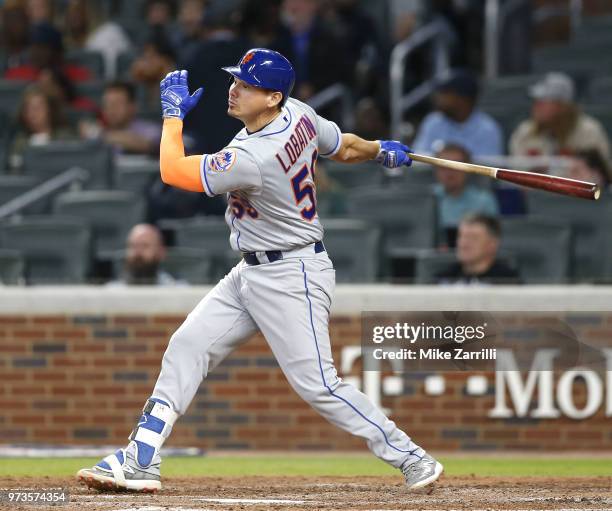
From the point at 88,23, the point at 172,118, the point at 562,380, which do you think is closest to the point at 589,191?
the point at 172,118

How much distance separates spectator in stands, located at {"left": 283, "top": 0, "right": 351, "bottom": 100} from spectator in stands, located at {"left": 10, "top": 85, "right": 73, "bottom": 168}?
196 cm

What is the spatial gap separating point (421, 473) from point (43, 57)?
8.06m

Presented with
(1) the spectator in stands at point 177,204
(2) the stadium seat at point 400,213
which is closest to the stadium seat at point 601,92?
(2) the stadium seat at point 400,213

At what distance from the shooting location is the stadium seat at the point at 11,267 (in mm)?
9398

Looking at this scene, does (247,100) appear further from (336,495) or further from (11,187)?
(11,187)

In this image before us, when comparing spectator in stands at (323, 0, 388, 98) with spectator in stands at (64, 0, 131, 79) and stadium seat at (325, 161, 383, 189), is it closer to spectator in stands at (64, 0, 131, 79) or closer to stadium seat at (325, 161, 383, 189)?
spectator in stands at (64, 0, 131, 79)

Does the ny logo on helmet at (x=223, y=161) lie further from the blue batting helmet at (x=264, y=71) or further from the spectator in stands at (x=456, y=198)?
the spectator in stands at (x=456, y=198)

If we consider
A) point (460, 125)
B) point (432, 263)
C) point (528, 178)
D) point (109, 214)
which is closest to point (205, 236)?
point (109, 214)

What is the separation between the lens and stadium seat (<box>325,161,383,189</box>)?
10.9 meters

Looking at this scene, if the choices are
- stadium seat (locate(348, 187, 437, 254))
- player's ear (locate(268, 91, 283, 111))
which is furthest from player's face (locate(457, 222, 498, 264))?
player's ear (locate(268, 91, 283, 111))

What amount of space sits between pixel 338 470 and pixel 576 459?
1.42 metres

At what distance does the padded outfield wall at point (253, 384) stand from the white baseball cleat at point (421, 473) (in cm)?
225

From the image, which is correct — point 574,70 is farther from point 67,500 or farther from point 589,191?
point 67,500

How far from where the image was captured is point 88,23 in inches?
599
